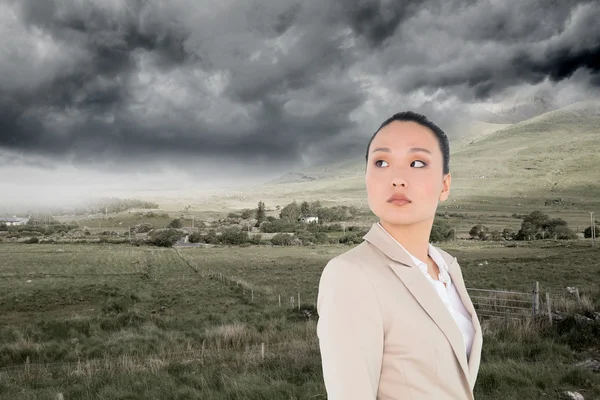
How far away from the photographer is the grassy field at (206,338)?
258 inches

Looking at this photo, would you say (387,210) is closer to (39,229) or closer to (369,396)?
(369,396)

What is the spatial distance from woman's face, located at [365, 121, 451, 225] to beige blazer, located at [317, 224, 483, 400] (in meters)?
0.14

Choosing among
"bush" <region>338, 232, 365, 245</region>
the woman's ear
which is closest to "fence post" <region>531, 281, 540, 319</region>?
the woman's ear

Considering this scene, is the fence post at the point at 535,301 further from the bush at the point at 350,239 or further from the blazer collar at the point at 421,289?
the bush at the point at 350,239

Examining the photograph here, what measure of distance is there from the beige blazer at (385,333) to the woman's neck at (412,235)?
0.12 meters

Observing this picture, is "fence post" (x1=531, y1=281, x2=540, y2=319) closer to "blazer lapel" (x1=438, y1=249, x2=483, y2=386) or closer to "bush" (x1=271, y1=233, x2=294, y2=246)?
"blazer lapel" (x1=438, y1=249, x2=483, y2=386)

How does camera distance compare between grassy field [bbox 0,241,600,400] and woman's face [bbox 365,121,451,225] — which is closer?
Answer: woman's face [bbox 365,121,451,225]

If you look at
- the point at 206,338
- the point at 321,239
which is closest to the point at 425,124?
the point at 206,338

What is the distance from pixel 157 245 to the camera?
80062mm

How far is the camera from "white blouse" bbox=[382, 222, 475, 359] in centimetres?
161

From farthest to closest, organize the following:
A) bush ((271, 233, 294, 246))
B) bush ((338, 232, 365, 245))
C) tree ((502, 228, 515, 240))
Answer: bush ((271, 233, 294, 246)), tree ((502, 228, 515, 240)), bush ((338, 232, 365, 245))

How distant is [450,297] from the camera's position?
1764mm

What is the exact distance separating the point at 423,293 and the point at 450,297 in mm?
497

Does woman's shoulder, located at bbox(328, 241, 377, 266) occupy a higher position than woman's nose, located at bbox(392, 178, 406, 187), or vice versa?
woman's nose, located at bbox(392, 178, 406, 187)
